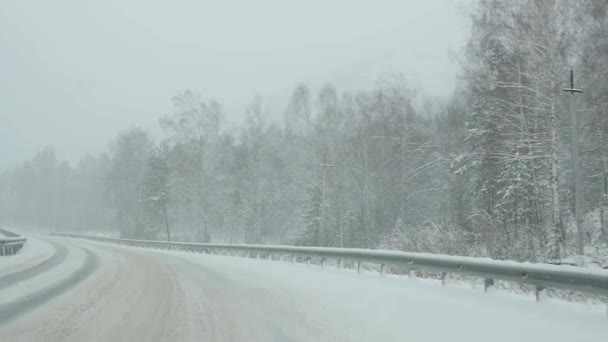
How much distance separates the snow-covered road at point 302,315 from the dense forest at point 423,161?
16.4 ft

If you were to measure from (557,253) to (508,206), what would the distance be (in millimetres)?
10043

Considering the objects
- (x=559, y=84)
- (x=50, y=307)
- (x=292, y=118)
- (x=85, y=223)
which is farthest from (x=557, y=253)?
(x=85, y=223)

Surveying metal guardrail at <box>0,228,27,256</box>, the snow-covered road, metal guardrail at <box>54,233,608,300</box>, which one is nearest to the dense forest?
metal guardrail at <box>54,233,608,300</box>

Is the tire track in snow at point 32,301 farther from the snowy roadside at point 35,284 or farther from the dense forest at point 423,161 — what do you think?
the dense forest at point 423,161

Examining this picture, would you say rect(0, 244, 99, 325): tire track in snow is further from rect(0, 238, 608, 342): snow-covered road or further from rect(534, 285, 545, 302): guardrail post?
rect(534, 285, 545, 302): guardrail post

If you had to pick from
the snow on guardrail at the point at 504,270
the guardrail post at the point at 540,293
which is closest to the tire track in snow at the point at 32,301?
the snow on guardrail at the point at 504,270

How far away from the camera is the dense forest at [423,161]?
18375mm

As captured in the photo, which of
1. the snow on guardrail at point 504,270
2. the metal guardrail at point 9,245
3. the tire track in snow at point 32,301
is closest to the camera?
the snow on guardrail at point 504,270

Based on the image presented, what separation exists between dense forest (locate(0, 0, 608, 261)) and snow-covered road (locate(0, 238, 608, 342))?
5009mm

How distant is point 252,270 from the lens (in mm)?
15742

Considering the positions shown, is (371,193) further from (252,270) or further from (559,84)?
(252,270)

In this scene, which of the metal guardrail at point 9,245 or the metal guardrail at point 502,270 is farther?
the metal guardrail at point 9,245

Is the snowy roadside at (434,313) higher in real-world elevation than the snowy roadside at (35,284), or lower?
higher

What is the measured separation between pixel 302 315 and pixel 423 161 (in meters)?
32.2
